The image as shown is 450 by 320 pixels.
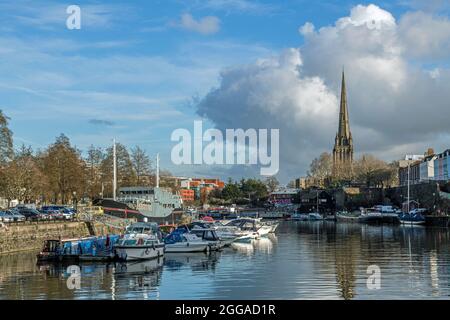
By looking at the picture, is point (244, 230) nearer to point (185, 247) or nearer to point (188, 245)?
point (188, 245)

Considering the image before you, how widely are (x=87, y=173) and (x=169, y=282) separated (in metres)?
68.1

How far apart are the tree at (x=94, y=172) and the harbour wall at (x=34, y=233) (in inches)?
1478

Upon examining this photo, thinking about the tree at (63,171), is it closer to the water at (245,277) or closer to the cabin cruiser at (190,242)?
the cabin cruiser at (190,242)

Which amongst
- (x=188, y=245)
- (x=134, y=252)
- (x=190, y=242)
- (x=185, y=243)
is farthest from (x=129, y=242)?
(x=190, y=242)

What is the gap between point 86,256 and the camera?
4672 centimetres

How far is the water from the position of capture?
30922mm

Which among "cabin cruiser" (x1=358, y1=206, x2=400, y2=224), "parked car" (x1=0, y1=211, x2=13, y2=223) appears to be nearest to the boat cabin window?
"parked car" (x1=0, y1=211, x2=13, y2=223)

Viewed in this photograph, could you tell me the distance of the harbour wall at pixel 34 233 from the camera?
52.2 metres

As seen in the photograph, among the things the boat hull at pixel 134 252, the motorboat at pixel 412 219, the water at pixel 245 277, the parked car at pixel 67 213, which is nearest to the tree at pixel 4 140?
the parked car at pixel 67 213

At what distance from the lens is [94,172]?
10825 cm

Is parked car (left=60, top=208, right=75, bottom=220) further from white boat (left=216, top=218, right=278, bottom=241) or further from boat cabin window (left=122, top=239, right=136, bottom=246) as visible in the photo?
boat cabin window (left=122, top=239, right=136, bottom=246)

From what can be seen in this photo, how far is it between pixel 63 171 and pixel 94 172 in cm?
1796

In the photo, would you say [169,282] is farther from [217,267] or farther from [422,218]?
[422,218]
